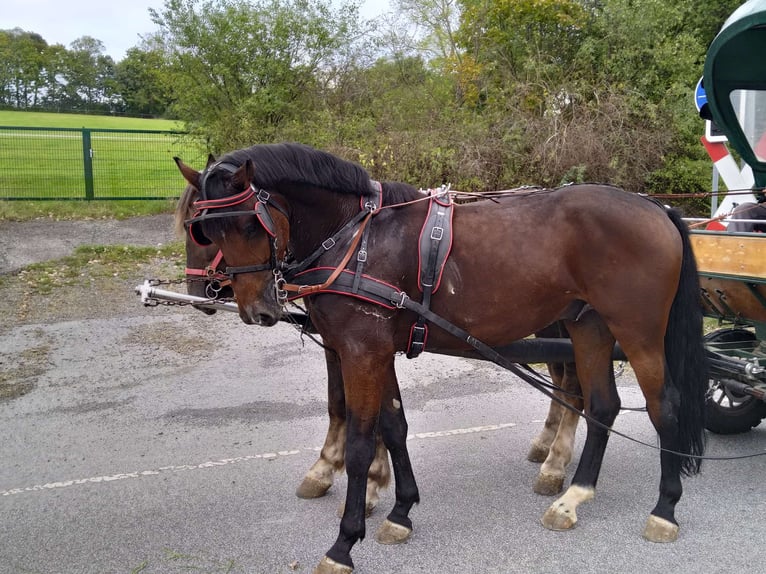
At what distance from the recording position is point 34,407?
5.05 m

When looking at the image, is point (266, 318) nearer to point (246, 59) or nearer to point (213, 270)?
point (213, 270)

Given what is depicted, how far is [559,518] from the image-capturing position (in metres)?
3.46

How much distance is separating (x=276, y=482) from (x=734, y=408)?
3.11 meters

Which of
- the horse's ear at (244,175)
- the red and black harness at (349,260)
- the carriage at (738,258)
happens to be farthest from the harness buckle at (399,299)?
the carriage at (738,258)

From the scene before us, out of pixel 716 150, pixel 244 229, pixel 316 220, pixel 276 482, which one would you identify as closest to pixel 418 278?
pixel 316 220

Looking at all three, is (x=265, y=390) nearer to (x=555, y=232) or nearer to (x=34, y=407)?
(x=34, y=407)

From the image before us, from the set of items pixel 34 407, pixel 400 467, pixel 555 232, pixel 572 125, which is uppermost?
pixel 572 125

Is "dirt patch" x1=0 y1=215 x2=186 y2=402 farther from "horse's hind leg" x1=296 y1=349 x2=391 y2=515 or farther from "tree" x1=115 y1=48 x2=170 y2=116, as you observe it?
"horse's hind leg" x1=296 y1=349 x2=391 y2=515

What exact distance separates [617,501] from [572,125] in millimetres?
8010

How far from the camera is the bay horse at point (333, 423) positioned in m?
3.45

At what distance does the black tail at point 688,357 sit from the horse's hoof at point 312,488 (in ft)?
6.39

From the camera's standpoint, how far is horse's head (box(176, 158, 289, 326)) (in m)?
2.93

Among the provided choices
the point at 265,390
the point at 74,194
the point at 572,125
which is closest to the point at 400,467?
the point at 265,390

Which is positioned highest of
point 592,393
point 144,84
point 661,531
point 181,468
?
point 144,84
